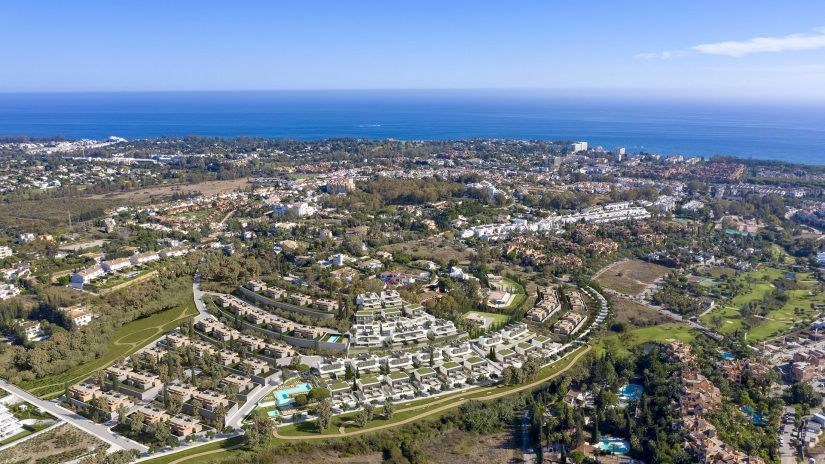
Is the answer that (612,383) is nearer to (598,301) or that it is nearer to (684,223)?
(598,301)

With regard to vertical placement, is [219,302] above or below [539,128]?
below

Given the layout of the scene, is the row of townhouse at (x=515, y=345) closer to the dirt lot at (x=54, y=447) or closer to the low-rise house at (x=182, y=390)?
the low-rise house at (x=182, y=390)

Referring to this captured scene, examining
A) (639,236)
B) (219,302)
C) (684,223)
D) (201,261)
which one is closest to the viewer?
(219,302)

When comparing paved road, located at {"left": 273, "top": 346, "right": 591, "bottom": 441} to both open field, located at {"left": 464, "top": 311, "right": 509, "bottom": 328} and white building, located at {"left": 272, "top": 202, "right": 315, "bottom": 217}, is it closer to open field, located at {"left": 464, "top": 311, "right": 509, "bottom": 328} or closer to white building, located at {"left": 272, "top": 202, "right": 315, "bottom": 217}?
open field, located at {"left": 464, "top": 311, "right": 509, "bottom": 328}

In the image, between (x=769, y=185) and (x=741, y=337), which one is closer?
(x=741, y=337)

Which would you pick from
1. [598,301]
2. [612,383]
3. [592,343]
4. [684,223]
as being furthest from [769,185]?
[612,383]

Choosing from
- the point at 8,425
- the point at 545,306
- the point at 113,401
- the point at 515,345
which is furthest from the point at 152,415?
the point at 545,306

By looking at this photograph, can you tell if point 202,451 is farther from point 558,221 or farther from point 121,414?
point 558,221

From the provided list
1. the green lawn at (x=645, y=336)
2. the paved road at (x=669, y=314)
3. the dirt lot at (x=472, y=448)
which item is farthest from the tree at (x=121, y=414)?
the paved road at (x=669, y=314)
